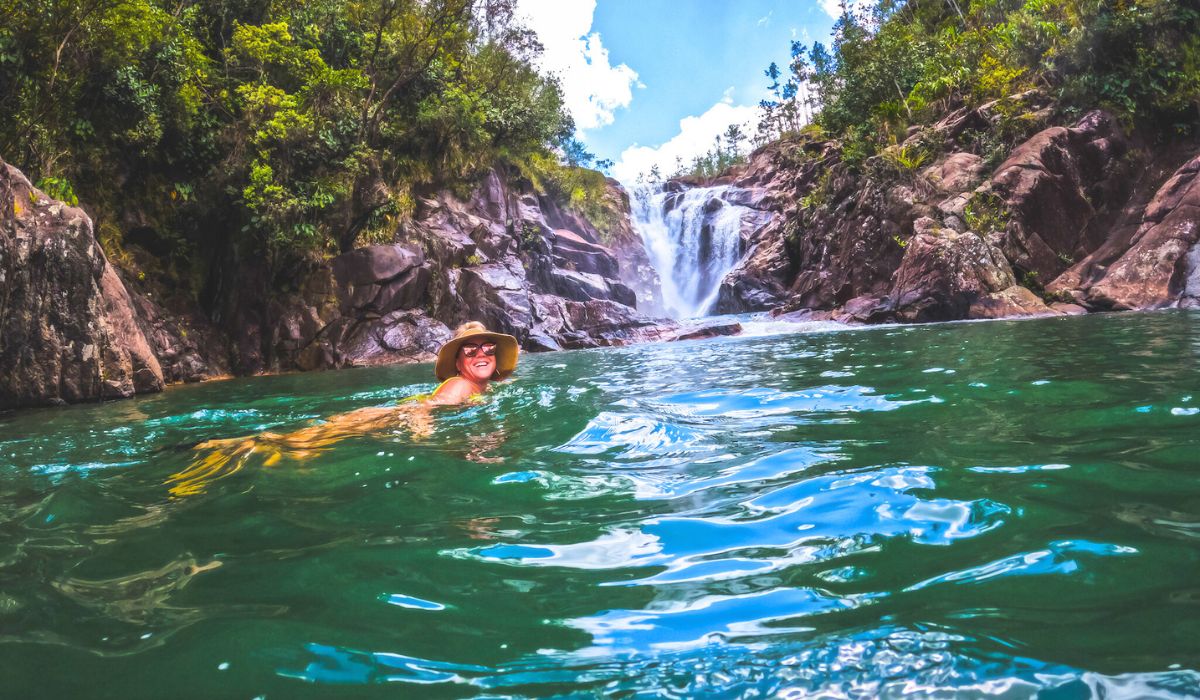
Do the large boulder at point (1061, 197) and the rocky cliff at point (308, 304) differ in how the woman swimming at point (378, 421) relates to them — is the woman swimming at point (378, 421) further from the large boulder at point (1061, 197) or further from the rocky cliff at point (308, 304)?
the large boulder at point (1061, 197)

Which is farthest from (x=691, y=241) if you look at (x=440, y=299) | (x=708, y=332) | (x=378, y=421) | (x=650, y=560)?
(x=650, y=560)

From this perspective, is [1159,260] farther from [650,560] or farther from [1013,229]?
[650,560]

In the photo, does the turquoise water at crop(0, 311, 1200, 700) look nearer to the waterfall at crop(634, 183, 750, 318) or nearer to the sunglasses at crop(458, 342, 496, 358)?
the sunglasses at crop(458, 342, 496, 358)

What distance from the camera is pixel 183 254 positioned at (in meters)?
13.9

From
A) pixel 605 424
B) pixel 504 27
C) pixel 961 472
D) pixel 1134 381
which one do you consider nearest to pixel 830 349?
pixel 1134 381

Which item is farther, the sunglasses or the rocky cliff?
the rocky cliff

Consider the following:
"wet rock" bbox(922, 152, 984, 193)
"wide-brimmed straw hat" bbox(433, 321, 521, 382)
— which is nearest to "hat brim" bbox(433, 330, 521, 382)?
"wide-brimmed straw hat" bbox(433, 321, 521, 382)

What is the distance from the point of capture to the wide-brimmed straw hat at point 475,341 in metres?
4.54

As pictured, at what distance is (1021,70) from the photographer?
58.0ft

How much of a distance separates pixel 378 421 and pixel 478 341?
3.10 ft

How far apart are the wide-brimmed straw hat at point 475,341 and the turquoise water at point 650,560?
1000 mm

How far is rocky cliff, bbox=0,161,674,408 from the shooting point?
7512 mm

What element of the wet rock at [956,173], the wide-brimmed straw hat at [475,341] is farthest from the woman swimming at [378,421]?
the wet rock at [956,173]

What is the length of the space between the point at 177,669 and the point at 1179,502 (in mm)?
2611
